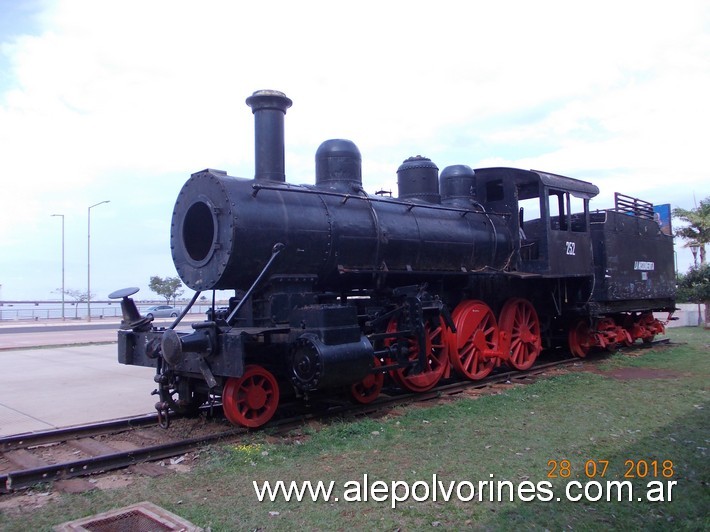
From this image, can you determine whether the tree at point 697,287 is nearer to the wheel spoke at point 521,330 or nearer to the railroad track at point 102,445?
the wheel spoke at point 521,330

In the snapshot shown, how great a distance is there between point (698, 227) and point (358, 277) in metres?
29.3

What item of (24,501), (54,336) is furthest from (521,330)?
(54,336)

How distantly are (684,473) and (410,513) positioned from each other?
2468mm

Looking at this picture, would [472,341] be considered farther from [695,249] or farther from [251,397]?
[695,249]

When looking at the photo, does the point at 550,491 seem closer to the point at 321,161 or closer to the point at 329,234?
the point at 329,234

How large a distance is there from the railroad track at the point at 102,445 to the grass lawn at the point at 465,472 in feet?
0.78

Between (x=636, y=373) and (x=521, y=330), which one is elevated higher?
(x=521, y=330)

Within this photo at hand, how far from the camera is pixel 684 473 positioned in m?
4.86

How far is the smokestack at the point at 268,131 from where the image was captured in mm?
7594

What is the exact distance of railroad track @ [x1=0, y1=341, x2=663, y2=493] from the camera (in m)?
5.12

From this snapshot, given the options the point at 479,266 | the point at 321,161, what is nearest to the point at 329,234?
the point at 321,161

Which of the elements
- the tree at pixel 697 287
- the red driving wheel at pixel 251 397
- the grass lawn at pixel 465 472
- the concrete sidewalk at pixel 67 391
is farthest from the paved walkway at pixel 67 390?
the tree at pixel 697 287

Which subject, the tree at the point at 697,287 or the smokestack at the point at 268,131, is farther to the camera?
the tree at the point at 697,287

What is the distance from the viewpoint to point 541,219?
10.8 m
